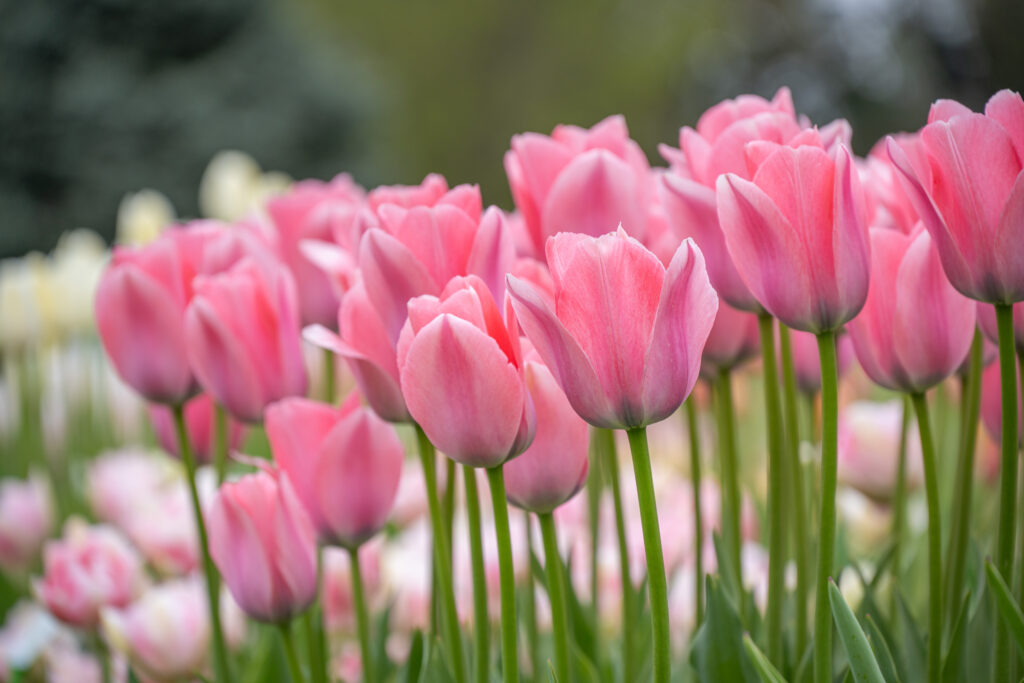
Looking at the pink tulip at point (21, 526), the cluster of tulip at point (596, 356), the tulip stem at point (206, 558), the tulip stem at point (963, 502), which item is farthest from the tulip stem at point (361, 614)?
the pink tulip at point (21, 526)

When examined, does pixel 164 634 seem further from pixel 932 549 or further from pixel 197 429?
pixel 932 549

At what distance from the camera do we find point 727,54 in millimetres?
12352

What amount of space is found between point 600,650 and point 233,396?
1.19 ft

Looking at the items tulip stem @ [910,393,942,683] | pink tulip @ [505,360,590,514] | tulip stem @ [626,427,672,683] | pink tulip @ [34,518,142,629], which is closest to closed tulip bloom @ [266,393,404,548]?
pink tulip @ [505,360,590,514]

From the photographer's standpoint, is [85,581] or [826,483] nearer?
[826,483]

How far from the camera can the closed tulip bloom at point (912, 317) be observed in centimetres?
54

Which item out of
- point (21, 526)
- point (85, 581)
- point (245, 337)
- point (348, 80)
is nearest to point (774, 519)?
point (245, 337)

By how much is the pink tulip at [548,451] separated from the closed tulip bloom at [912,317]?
18 cm

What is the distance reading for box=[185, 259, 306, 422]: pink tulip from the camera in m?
0.69

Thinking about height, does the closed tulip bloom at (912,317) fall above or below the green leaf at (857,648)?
above

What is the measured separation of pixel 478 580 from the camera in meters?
0.58

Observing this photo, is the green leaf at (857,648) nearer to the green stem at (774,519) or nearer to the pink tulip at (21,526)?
the green stem at (774,519)

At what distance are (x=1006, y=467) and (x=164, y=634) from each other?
2.49ft

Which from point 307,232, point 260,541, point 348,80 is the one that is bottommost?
point 260,541
